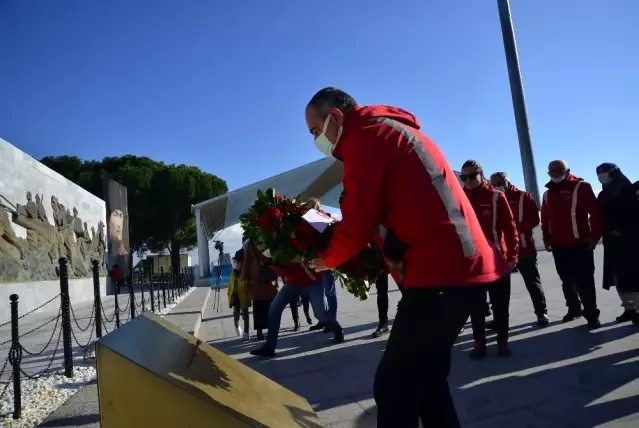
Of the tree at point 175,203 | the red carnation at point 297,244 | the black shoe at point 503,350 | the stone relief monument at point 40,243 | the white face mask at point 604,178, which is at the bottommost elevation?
the black shoe at point 503,350

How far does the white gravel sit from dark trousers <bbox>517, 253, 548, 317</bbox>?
497cm

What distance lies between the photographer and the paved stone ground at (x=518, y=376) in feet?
10.4

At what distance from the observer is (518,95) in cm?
1353

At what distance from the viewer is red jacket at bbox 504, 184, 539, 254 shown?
6129 mm

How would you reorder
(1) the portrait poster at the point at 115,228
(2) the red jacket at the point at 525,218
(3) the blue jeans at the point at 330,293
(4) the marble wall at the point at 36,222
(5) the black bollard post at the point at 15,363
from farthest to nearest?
1. (1) the portrait poster at the point at 115,228
2. (4) the marble wall at the point at 36,222
3. (3) the blue jeans at the point at 330,293
4. (2) the red jacket at the point at 525,218
5. (5) the black bollard post at the point at 15,363

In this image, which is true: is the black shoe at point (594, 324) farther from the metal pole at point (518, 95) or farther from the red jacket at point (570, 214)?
the metal pole at point (518, 95)

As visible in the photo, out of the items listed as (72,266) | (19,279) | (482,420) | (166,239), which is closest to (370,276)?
(482,420)

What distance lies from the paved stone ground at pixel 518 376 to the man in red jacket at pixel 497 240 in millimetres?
193

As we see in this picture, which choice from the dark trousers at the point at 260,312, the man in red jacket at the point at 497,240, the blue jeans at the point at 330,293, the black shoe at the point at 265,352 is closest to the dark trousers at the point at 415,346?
the man in red jacket at the point at 497,240

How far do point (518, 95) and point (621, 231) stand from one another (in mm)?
9079

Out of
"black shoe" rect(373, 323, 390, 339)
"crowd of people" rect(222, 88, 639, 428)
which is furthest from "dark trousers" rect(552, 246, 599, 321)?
"crowd of people" rect(222, 88, 639, 428)

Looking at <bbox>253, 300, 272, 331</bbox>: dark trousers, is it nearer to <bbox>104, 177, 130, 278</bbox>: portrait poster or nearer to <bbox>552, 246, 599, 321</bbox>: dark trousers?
<bbox>552, 246, 599, 321</bbox>: dark trousers

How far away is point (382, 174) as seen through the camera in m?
1.77

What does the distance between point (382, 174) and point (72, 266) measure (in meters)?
19.0
